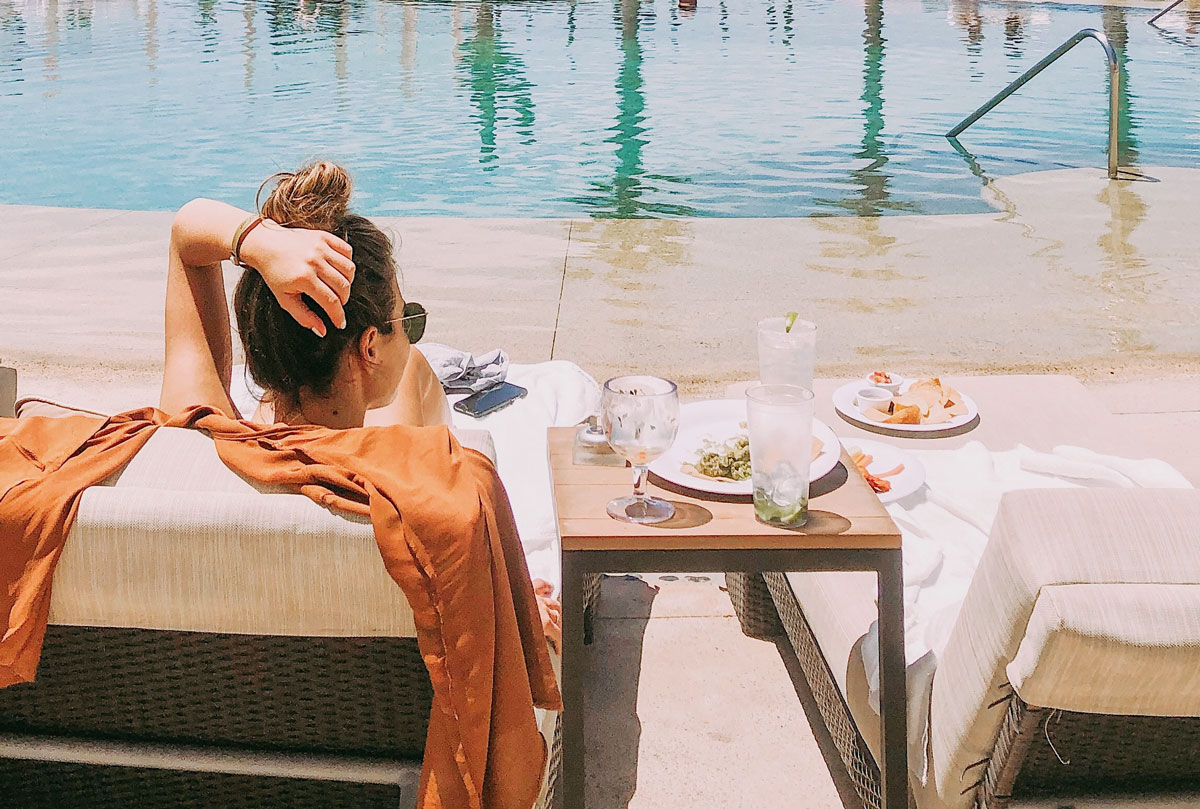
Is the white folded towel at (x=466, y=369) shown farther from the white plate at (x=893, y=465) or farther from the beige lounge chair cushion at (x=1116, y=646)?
the beige lounge chair cushion at (x=1116, y=646)

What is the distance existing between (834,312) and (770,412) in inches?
167

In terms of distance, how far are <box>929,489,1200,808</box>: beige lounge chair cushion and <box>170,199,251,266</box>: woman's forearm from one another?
1397 mm

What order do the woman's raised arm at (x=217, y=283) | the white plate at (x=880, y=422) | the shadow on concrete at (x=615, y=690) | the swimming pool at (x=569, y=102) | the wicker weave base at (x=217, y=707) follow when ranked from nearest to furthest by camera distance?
1. the wicker weave base at (x=217, y=707)
2. the woman's raised arm at (x=217, y=283)
3. the shadow on concrete at (x=615, y=690)
4. the white plate at (x=880, y=422)
5. the swimming pool at (x=569, y=102)

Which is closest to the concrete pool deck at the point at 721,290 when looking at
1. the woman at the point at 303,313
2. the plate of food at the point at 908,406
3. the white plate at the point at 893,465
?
the plate of food at the point at 908,406

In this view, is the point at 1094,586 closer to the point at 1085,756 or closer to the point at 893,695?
the point at 1085,756

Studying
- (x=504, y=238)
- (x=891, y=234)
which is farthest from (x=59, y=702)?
(x=891, y=234)

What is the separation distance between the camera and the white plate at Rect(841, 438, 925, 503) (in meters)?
2.56

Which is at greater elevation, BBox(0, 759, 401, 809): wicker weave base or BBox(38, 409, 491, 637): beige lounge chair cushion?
BBox(38, 409, 491, 637): beige lounge chair cushion

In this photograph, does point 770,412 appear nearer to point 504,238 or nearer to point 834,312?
point 834,312

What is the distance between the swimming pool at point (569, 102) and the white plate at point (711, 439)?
7.01 meters

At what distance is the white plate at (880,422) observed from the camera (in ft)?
10.0

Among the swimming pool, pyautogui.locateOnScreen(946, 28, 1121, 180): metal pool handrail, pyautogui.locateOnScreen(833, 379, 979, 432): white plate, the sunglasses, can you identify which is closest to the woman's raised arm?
the sunglasses

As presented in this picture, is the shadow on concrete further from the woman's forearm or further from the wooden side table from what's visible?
the woman's forearm

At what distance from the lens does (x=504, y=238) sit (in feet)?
25.2
